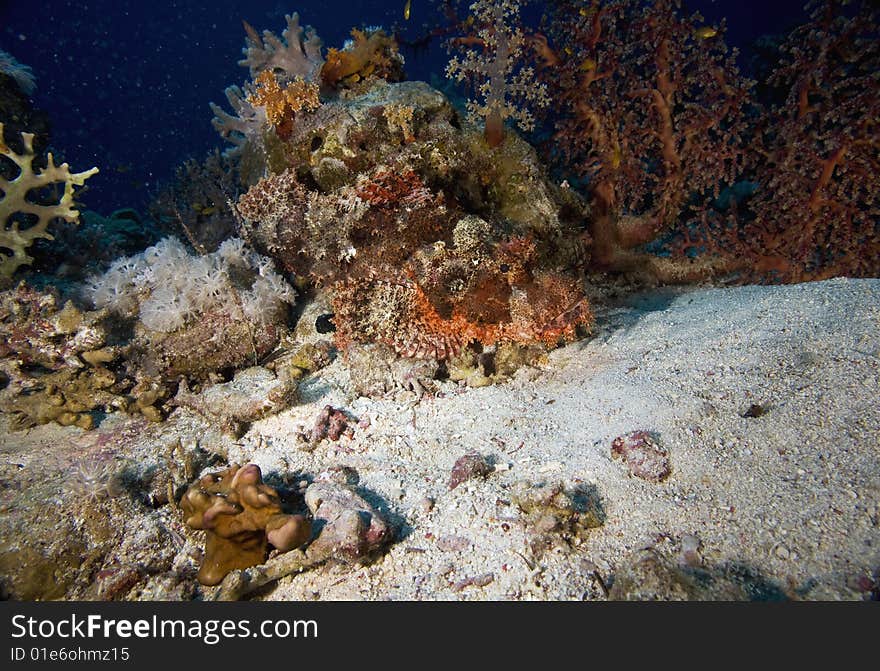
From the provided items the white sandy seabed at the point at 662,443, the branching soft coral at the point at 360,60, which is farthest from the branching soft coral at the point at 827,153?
the branching soft coral at the point at 360,60

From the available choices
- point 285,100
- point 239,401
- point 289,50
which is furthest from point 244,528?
point 289,50

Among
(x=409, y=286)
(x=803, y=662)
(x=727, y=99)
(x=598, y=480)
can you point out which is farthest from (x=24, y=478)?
(x=727, y=99)

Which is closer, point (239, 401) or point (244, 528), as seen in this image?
point (244, 528)

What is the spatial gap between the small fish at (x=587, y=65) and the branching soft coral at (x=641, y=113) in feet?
0.04

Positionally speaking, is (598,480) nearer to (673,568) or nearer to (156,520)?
(673,568)

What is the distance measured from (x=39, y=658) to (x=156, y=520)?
114 centimetres

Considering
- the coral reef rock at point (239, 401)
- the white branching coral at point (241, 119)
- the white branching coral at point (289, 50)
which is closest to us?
the coral reef rock at point (239, 401)

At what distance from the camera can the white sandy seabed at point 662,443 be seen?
2533 millimetres

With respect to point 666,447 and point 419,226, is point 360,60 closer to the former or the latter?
point 419,226

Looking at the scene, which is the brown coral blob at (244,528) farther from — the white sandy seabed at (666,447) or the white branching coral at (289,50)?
the white branching coral at (289,50)

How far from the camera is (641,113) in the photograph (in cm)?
638

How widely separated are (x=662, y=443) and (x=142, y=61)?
102427 mm

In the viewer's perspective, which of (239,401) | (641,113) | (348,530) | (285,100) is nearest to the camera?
(348,530)

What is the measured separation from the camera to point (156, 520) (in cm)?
353
